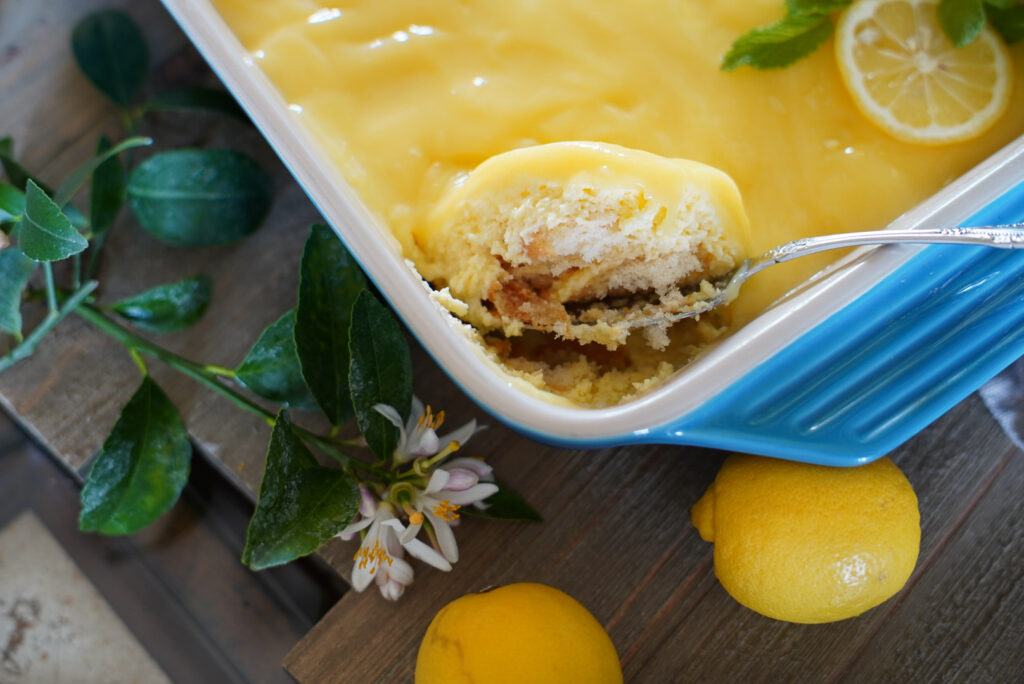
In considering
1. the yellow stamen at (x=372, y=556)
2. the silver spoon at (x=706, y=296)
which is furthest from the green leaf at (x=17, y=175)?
the silver spoon at (x=706, y=296)

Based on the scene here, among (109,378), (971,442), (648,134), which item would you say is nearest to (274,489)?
(109,378)

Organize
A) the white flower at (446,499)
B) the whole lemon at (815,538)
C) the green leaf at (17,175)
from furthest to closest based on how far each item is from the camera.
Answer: the green leaf at (17,175), the white flower at (446,499), the whole lemon at (815,538)

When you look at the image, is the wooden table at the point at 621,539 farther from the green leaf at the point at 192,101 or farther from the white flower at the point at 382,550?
the green leaf at the point at 192,101

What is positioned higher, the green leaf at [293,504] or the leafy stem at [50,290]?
the leafy stem at [50,290]

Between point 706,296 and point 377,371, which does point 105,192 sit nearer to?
point 377,371

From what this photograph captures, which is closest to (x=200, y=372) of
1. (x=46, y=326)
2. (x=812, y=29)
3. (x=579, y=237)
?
(x=46, y=326)

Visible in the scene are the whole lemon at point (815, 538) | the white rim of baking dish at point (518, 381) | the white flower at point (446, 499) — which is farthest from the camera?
the white flower at point (446, 499)

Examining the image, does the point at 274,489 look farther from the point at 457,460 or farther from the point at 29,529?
the point at 29,529
